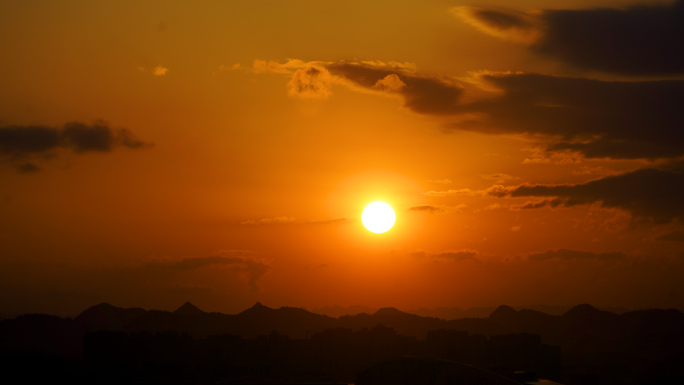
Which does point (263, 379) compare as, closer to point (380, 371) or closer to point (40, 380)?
point (380, 371)

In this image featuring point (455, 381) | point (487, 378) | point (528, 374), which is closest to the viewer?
point (528, 374)

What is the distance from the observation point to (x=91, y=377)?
637 feet

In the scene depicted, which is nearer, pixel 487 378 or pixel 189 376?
pixel 487 378

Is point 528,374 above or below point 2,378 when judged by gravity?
below

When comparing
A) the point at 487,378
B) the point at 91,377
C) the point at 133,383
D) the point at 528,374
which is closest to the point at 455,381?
the point at 487,378

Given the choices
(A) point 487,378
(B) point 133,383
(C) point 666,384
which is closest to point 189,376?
Result: (B) point 133,383

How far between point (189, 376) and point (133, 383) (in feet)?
50.2

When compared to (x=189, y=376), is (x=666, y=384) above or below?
below

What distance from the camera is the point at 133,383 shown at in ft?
625

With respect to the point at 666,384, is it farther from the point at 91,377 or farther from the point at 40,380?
the point at 40,380

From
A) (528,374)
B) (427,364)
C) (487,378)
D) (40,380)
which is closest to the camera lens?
(528,374)

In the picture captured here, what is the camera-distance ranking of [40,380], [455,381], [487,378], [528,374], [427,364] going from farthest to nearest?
[40,380]
[427,364]
[455,381]
[487,378]
[528,374]

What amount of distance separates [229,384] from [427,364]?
54407mm

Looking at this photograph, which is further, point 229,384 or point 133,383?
point 133,383
